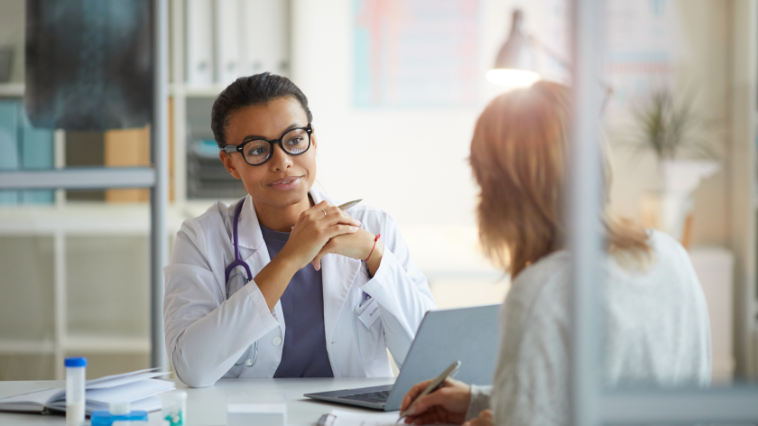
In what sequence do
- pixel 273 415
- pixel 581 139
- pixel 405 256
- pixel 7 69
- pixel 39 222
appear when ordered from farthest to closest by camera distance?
1. pixel 39 222
2. pixel 7 69
3. pixel 405 256
4. pixel 273 415
5. pixel 581 139

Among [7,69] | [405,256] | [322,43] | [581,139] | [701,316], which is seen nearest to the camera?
[581,139]

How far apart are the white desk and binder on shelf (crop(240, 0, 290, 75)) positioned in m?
1.72

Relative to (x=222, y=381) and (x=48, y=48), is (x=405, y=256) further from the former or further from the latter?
(x=48, y=48)

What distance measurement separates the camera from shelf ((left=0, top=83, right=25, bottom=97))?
183 cm

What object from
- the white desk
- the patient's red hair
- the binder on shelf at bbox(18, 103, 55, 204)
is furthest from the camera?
the binder on shelf at bbox(18, 103, 55, 204)

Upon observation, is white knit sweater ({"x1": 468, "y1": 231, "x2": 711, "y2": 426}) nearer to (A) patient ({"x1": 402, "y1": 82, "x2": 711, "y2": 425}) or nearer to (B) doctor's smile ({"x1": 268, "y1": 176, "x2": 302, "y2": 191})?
(A) patient ({"x1": 402, "y1": 82, "x2": 711, "y2": 425})

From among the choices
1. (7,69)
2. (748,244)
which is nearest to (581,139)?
(748,244)

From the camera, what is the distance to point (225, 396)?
130cm

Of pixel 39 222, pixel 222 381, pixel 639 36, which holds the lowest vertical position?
pixel 222 381

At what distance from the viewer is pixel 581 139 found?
0.64 meters

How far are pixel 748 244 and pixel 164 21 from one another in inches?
57.7

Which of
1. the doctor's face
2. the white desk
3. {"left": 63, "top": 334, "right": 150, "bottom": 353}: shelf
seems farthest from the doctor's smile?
{"left": 63, "top": 334, "right": 150, "bottom": 353}: shelf

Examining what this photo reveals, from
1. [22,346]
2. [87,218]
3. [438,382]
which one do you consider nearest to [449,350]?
[438,382]

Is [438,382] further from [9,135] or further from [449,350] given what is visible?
[9,135]
